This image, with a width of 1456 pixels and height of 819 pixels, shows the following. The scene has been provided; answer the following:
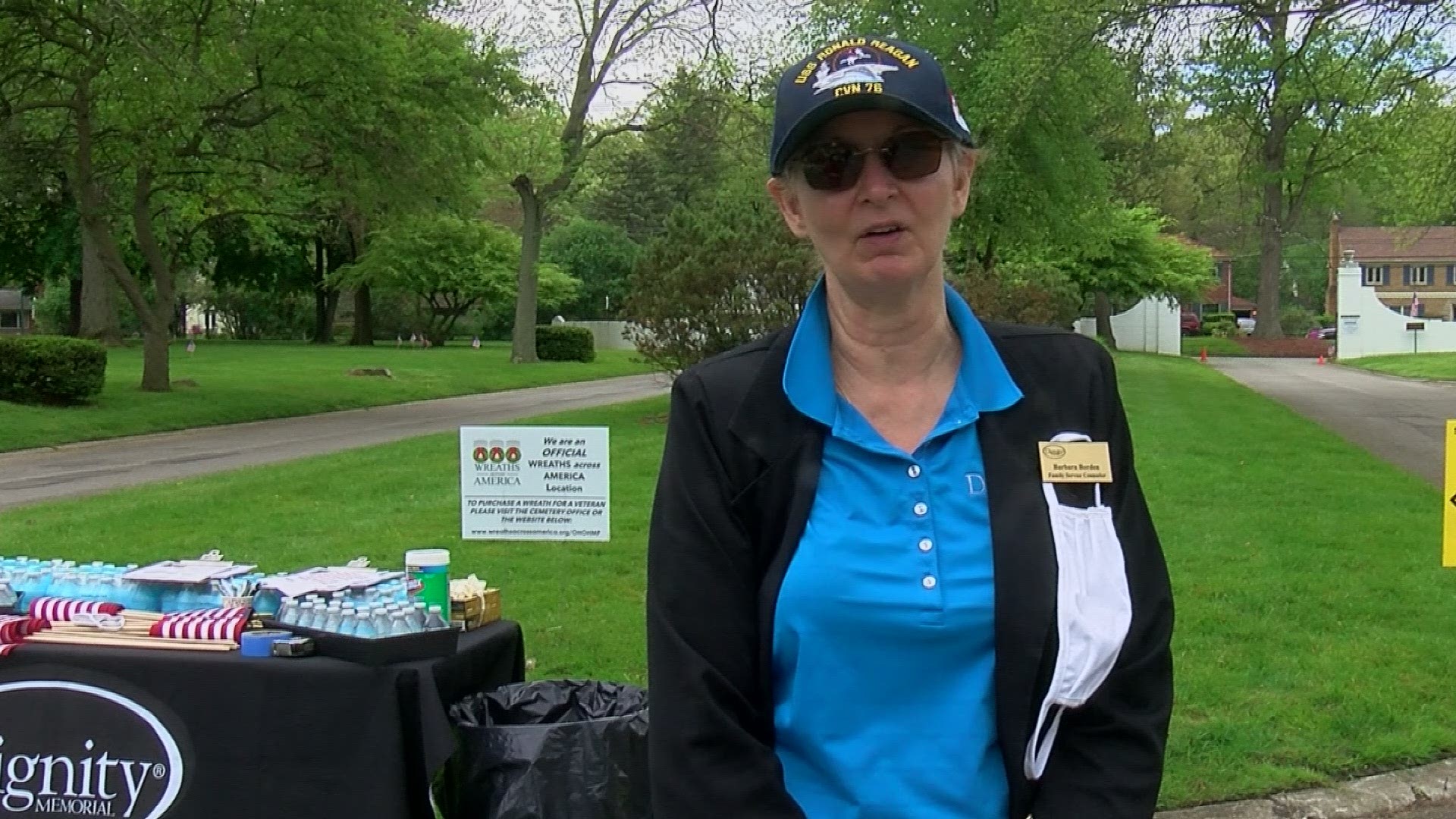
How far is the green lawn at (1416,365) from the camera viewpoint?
35.6 m

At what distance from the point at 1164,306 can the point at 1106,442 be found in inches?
2170

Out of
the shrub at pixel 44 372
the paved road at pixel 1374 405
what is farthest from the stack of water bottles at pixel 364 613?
the shrub at pixel 44 372

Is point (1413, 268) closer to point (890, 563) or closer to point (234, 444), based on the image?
point (234, 444)

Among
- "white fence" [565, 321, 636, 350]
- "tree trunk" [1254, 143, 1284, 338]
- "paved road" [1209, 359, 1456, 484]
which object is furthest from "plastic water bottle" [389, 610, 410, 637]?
"white fence" [565, 321, 636, 350]

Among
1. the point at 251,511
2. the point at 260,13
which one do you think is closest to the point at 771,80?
the point at 260,13

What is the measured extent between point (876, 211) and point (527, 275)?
37.0 meters

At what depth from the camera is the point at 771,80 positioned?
95.3 feet

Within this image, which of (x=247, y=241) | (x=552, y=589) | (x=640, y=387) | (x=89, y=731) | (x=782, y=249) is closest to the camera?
(x=89, y=731)

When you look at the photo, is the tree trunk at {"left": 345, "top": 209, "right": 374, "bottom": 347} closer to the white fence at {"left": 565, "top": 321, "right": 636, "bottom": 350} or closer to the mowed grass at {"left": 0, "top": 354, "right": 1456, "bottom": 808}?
the white fence at {"left": 565, "top": 321, "right": 636, "bottom": 350}

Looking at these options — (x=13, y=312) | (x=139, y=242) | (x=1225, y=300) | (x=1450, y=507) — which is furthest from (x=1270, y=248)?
(x=13, y=312)

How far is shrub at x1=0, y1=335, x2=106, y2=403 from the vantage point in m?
21.3

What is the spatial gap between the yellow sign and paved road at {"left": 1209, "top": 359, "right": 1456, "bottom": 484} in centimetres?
433

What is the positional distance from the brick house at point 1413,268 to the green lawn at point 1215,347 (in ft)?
119

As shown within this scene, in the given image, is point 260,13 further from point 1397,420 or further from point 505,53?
point 1397,420
